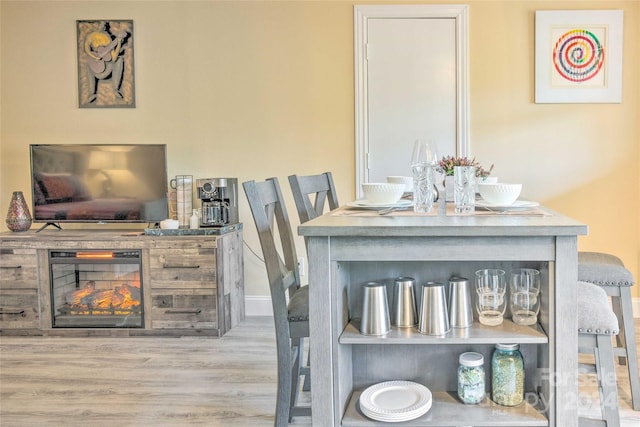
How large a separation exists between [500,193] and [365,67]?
2.27 meters

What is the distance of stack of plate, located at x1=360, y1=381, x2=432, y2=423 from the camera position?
5.10ft

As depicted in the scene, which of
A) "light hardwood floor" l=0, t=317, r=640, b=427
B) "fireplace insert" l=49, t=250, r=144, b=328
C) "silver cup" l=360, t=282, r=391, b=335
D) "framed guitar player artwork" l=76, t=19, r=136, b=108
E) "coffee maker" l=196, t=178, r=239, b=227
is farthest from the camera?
"framed guitar player artwork" l=76, t=19, r=136, b=108

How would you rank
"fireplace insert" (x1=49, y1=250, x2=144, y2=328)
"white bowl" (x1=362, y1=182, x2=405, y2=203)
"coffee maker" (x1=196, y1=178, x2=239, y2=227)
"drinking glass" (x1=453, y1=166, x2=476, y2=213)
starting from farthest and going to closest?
"coffee maker" (x1=196, y1=178, x2=239, y2=227), "fireplace insert" (x1=49, y1=250, x2=144, y2=328), "white bowl" (x1=362, y1=182, x2=405, y2=203), "drinking glass" (x1=453, y1=166, x2=476, y2=213)

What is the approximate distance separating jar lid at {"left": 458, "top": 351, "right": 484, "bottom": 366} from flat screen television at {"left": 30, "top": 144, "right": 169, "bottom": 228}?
105 inches

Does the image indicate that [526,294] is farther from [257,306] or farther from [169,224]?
[257,306]

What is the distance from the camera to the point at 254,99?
3.94 metres

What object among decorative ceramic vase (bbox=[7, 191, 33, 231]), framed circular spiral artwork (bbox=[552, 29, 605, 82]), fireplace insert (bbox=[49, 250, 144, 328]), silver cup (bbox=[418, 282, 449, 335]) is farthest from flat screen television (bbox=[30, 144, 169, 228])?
framed circular spiral artwork (bbox=[552, 29, 605, 82])

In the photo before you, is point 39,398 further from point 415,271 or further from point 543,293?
point 543,293

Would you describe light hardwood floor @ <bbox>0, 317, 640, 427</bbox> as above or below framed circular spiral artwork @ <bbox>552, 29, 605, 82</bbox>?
below

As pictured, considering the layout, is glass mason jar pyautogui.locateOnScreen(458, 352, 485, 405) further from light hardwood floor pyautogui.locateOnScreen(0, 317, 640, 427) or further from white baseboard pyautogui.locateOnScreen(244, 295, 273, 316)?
white baseboard pyautogui.locateOnScreen(244, 295, 273, 316)

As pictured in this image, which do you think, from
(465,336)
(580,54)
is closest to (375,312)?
(465,336)

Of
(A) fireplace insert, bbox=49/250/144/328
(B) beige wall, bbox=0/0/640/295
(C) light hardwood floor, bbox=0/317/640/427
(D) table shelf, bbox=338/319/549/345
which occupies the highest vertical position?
(B) beige wall, bbox=0/0/640/295

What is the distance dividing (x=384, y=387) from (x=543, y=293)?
1.85 feet

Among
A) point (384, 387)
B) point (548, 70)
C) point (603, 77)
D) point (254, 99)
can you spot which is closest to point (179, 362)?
point (384, 387)
